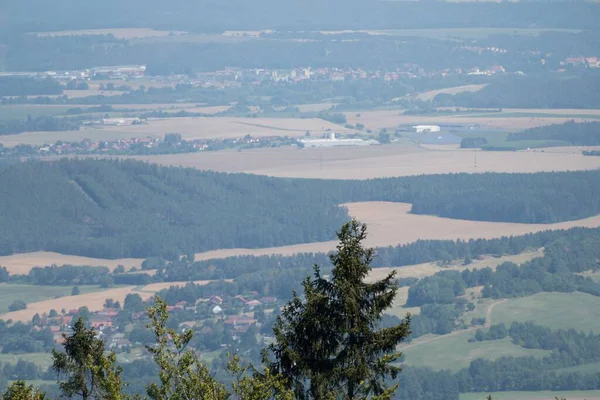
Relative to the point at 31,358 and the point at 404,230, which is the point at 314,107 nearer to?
the point at 404,230

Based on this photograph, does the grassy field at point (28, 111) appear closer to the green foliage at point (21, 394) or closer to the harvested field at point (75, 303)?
the harvested field at point (75, 303)

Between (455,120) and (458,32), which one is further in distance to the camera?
(458,32)

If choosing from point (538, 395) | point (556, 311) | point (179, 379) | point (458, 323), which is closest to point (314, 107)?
point (556, 311)

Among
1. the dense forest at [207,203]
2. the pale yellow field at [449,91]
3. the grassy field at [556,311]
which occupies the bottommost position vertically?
the grassy field at [556,311]

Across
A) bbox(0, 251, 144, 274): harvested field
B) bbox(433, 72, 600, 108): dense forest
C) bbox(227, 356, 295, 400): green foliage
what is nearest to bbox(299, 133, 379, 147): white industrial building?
bbox(433, 72, 600, 108): dense forest

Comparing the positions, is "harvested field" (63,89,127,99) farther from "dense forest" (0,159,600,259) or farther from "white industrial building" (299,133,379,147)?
"dense forest" (0,159,600,259)

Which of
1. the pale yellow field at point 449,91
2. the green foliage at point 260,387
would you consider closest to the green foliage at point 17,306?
the green foliage at point 260,387
